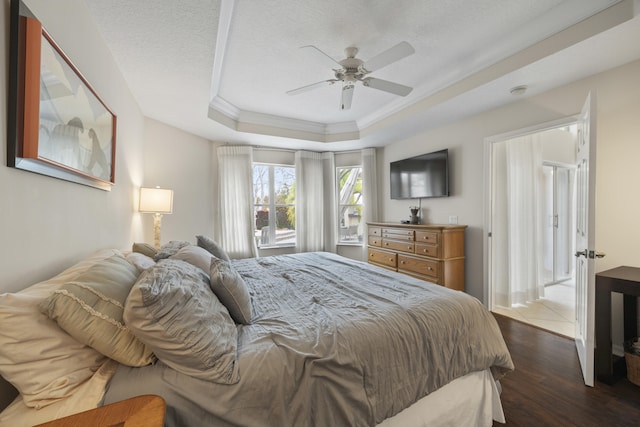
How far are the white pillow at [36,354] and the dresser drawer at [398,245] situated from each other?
132 inches

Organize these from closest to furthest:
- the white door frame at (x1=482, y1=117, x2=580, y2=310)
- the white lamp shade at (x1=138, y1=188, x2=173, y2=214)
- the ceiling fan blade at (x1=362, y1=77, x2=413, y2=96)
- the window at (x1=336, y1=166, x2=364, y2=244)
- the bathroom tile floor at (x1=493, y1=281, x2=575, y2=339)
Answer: the ceiling fan blade at (x1=362, y1=77, x2=413, y2=96), the bathroom tile floor at (x1=493, y1=281, x2=575, y2=339), the white lamp shade at (x1=138, y1=188, x2=173, y2=214), the white door frame at (x1=482, y1=117, x2=580, y2=310), the window at (x1=336, y1=166, x2=364, y2=244)

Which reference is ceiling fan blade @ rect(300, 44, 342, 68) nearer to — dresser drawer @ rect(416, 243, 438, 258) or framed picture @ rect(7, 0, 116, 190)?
framed picture @ rect(7, 0, 116, 190)

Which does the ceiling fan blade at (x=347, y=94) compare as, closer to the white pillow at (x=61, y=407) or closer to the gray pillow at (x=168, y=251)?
the gray pillow at (x=168, y=251)

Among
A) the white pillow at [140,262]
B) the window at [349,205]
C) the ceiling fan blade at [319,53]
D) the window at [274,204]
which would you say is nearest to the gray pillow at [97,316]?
the white pillow at [140,262]

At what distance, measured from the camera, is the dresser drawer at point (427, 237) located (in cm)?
321

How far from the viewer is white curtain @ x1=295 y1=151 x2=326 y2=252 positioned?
481 cm

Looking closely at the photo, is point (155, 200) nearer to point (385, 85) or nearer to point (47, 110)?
point (47, 110)

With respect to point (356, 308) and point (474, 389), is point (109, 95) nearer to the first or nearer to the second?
point (356, 308)

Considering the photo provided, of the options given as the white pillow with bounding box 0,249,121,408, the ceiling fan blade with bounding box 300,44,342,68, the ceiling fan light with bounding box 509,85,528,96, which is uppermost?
the ceiling fan blade with bounding box 300,44,342,68

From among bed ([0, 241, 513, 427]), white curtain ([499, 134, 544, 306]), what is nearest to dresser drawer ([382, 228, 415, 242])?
white curtain ([499, 134, 544, 306])

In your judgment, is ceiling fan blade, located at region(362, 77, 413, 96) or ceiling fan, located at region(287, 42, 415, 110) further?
ceiling fan blade, located at region(362, 77, 413, 96)

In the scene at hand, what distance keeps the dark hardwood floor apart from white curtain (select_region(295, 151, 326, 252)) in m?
3.24

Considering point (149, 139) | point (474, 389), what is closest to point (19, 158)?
point (474, 389)

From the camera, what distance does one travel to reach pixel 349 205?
16.9 feet
